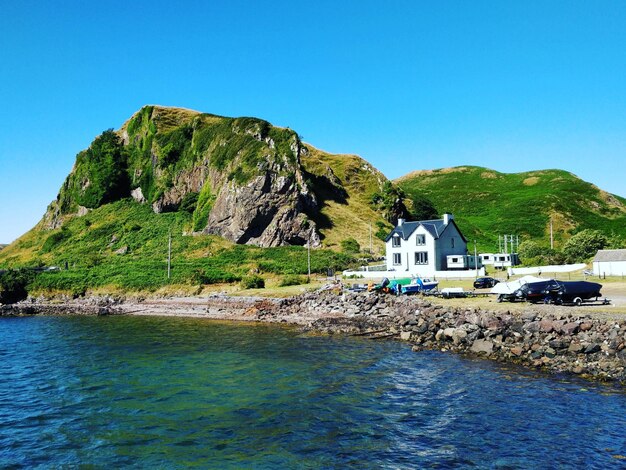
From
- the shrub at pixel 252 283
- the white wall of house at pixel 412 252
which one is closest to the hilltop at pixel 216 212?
the shrub at pixel 252 283

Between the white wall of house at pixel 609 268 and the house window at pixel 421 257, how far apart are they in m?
18.9

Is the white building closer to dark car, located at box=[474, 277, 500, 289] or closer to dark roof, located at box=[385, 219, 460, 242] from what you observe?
dark roof, located at box=[385, 219, 460, 242]

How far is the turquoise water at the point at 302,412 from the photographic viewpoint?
43.7 ft

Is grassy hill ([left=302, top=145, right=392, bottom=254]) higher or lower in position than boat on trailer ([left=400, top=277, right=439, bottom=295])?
higher

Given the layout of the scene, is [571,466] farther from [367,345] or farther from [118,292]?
[118,292]

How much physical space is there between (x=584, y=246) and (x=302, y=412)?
6988 cm

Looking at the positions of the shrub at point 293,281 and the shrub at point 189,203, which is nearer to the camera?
the shrub at point 293,281

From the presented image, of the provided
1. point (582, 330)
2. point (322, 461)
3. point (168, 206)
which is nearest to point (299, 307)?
point (582, 330)

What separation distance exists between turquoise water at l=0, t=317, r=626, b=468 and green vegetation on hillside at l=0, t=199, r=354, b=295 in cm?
3434

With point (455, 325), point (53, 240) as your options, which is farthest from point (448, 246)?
point (53, 240)

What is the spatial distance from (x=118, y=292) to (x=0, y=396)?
40.5 metres

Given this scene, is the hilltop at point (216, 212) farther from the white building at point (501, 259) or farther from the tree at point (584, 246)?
the tree at point (584, 246)

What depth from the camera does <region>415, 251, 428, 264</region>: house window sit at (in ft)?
192

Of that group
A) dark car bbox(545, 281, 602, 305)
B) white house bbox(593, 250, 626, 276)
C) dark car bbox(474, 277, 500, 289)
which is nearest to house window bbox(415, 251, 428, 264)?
dark car bbox(474, 277, 500, 289)
